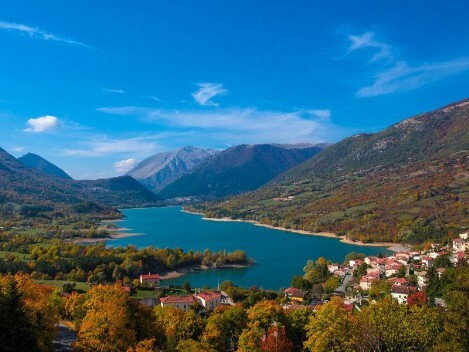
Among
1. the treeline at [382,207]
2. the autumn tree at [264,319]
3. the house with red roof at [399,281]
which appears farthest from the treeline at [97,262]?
the treeline at [382,207]

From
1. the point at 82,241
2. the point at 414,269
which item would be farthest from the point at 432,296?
the point at 82,241

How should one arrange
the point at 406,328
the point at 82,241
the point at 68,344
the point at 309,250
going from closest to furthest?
1. the point at 406,328
2. the point at 68,344
3. the point at 309,250
4. the point at 82,241

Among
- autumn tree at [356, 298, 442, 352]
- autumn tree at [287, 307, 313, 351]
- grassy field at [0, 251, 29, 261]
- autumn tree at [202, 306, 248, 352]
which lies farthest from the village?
grassy field at [0, 251, 29, 261]

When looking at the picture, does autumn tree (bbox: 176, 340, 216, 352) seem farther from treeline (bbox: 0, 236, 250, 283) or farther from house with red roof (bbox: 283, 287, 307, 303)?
treeline (bbox: 0, 236, 250, 283)

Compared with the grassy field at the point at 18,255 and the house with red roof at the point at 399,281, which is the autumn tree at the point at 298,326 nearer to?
the house with red roof at the point at 399,281

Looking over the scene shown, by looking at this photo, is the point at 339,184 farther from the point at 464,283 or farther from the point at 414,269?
the point at 464,283

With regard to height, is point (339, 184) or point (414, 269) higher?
point (339, 184)
